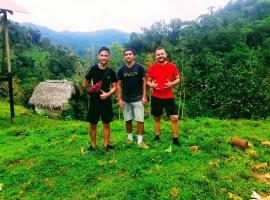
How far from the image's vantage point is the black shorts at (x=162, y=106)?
805 cm

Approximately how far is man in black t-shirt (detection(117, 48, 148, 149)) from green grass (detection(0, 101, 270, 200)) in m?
0.86

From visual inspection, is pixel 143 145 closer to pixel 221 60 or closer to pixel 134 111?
pixel 134 111

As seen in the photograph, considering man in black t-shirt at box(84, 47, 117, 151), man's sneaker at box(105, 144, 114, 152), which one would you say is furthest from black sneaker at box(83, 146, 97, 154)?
man in black t-shirt at box(84, 47, 117, 151)

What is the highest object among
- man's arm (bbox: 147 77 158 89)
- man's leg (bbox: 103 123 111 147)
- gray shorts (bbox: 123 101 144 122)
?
man's arm (bbox: 147 77 158 89)

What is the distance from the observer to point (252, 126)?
1145 centimetres

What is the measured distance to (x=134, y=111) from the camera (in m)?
8.17

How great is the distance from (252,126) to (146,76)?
503 centimetres

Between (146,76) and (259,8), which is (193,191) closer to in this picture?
(146,76)

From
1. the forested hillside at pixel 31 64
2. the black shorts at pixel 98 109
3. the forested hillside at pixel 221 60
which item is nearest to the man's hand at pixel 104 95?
the black shorts at pixel 98 109

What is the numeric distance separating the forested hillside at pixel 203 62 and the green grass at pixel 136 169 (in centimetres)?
1160

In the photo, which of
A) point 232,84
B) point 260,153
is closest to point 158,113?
point 260,153

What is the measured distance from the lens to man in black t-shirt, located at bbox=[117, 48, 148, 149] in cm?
796

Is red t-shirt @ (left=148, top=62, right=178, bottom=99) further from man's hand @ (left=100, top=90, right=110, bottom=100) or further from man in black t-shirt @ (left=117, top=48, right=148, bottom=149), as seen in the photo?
man's hand @ (left=100, top=90, right=110, bottom=100)

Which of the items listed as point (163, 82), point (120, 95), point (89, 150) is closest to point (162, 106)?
point (163, 82)
